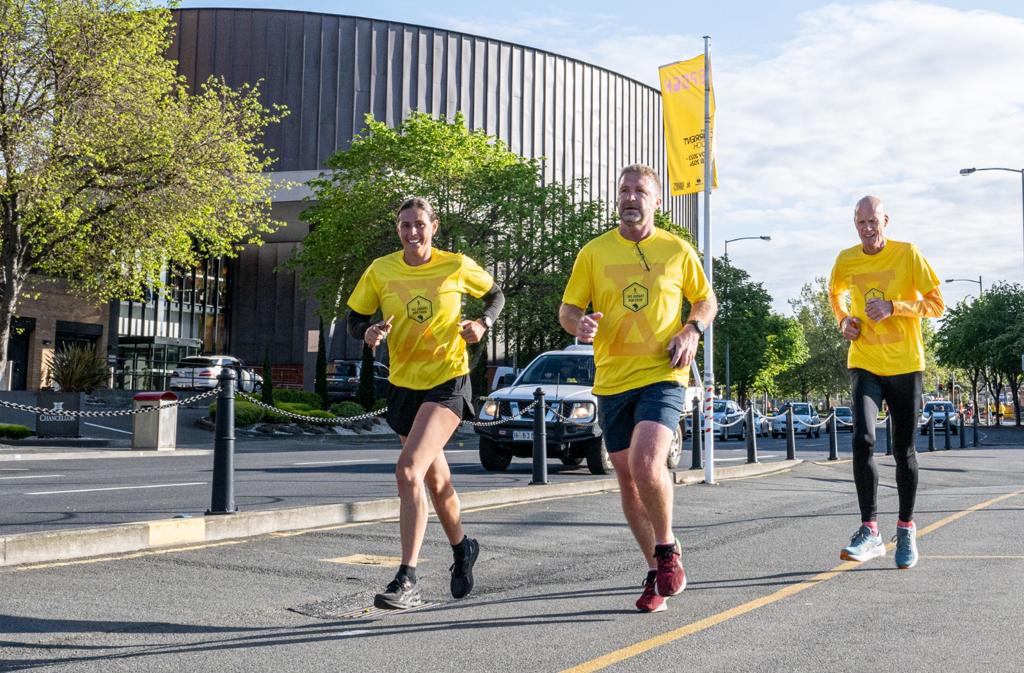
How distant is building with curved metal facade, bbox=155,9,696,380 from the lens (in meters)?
60.0

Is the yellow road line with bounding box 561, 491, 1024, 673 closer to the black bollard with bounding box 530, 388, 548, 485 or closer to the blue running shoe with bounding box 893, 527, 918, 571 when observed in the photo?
the blue running shoe with bounding box 893, 527, 918, 571

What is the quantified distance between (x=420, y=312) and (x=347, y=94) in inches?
→ 2259

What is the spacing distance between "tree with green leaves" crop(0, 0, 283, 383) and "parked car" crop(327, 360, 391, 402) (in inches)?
456

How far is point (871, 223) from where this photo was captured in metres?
6.75

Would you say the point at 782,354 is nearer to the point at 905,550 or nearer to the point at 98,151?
the point at 98,151

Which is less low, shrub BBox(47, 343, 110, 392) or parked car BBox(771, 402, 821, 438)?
shrub BBox(47, 343, 110, 392)

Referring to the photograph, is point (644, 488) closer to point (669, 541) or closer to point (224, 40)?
point (669, 541)

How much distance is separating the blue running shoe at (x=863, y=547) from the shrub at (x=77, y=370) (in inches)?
975

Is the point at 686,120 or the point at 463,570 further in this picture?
the point at 686,120

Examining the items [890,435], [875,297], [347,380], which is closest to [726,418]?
[347,380]

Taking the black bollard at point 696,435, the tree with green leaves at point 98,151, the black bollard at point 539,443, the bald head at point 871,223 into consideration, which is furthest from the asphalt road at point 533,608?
→ the tree with green leaves at point 98,151

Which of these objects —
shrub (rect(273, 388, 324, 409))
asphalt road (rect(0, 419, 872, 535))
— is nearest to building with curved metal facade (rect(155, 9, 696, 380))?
shrub (rect(273, 388, 324, 409))

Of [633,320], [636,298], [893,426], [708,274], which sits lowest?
[893,426]

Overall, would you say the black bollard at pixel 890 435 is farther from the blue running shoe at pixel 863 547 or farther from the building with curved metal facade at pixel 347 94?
the building with curved metal facade at pixel 347 94
